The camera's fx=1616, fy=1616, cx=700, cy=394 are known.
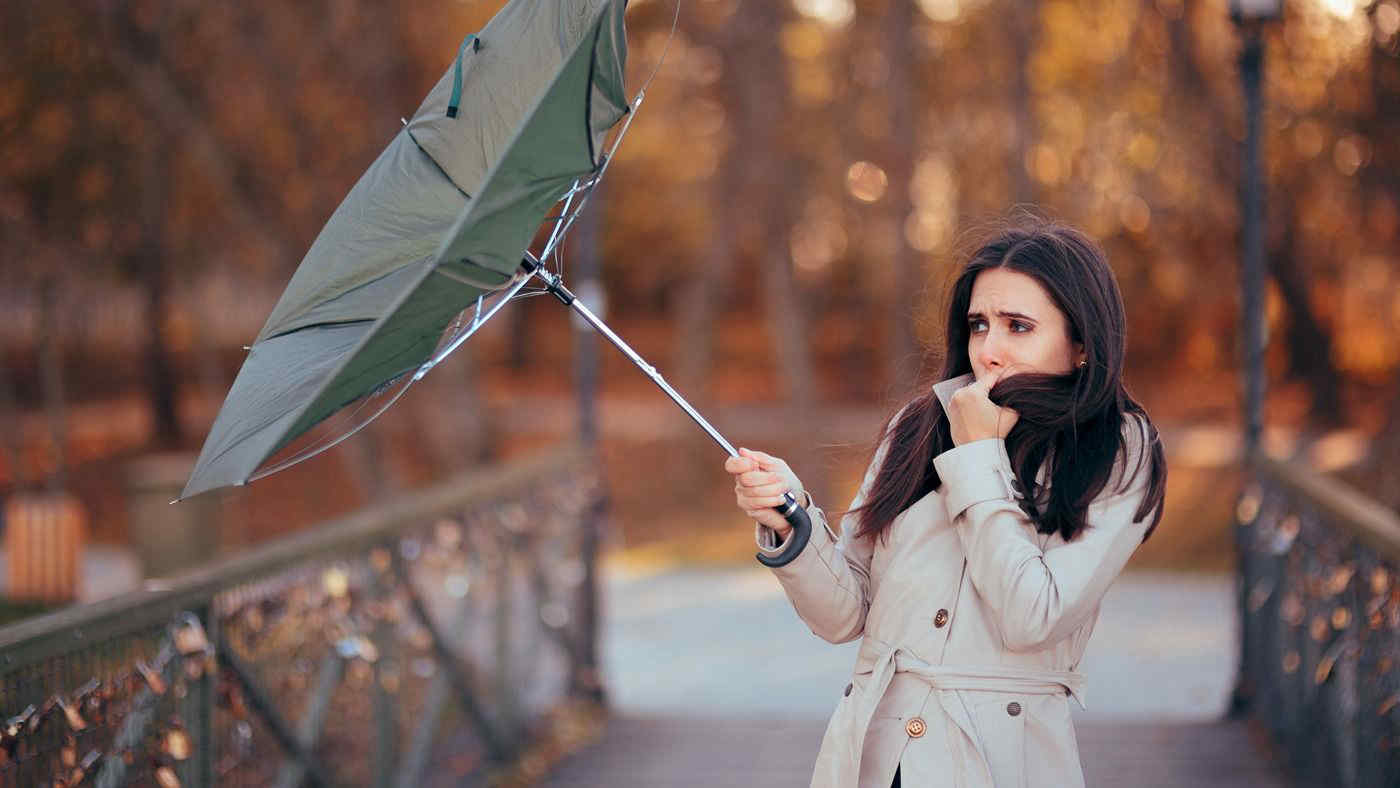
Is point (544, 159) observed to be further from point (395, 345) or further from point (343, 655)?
point (343, 655)

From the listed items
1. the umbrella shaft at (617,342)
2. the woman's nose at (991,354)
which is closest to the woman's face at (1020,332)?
the woman's nose at (991,354)

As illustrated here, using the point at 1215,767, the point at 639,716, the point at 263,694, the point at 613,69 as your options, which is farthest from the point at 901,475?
the point at 639,716

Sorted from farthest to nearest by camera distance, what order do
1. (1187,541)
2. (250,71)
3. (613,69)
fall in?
(250,71) < (1187,541) < (613,69)

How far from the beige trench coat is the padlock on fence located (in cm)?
914

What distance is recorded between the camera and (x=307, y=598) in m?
4.16

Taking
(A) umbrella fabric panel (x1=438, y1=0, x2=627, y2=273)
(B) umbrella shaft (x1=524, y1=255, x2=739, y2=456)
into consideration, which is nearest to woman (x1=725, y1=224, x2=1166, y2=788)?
(B) umbrella shaft (x1=524, y1=255, x2=739, y2=456)

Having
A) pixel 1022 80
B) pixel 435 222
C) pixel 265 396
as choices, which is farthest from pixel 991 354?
pixel 1022 80

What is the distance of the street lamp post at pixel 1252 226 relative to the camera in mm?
6559

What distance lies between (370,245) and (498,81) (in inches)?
12.8

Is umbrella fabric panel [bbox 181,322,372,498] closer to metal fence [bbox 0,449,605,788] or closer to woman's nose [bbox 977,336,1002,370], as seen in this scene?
metal fence [bbox 0,449,605,788]

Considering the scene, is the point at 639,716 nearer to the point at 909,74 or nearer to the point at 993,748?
the point at 993,748

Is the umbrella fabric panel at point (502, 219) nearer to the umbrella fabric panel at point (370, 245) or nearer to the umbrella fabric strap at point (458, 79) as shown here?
the umbrella fabric panel at point (370, 245)

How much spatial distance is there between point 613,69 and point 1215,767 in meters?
4.32

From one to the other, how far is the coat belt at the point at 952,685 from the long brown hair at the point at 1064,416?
0.23 metres
